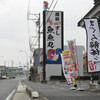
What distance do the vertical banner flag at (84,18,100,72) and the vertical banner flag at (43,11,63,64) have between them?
77.4 feet

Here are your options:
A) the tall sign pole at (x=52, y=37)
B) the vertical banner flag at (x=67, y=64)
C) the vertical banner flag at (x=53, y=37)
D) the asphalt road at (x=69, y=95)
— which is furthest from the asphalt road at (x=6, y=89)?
the vertical banner flag at (x=53, y=37)

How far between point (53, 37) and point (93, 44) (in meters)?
24.0

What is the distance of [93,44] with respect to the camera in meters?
15.2

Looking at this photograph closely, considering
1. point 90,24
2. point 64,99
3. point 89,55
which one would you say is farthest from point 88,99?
point 90,24

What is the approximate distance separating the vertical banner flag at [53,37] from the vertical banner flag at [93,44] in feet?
77.4

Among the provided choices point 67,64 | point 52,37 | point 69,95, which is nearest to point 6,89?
point 67,64

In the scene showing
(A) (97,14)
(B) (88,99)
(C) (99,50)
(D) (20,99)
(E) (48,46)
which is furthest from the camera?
(E) (48,46)

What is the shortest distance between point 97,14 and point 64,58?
4.48 metres

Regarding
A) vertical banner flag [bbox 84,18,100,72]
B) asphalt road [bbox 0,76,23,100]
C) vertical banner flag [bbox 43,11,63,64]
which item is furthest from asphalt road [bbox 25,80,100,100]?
vertical banner flag [bbox 43,11,63,64]

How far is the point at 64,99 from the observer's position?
1151cm

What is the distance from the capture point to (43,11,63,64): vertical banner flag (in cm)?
3903

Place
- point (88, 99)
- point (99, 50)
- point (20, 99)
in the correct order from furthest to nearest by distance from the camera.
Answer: point (99, 50)
point (20, 99)
point (88, 99)

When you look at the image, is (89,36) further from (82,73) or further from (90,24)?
(82,73)

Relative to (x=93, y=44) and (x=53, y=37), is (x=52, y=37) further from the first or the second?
(x=93, y=44)
